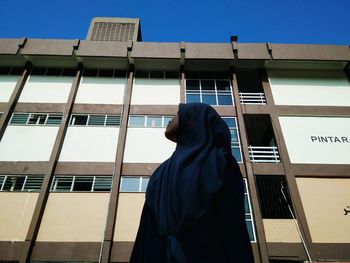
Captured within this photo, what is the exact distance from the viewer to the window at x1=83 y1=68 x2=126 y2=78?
50.6 ft

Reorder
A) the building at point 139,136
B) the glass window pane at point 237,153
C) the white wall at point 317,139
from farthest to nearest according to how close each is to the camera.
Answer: the glass window pane at point 237,153 → the white wall at point 317,139 → the building at point 139,136

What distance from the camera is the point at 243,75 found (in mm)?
16406

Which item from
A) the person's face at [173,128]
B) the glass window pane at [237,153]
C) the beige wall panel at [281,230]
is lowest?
the person's face at [173,128]

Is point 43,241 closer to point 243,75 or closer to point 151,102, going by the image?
point 151,102

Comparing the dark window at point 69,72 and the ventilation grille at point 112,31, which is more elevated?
the ventilation grille at point 112,31

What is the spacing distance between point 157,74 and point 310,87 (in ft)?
28.8

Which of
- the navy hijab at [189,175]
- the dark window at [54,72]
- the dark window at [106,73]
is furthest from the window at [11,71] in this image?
the navy hijab at [189,175]

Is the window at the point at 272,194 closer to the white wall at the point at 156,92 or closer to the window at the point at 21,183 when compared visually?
the white wall at the point at 156,92

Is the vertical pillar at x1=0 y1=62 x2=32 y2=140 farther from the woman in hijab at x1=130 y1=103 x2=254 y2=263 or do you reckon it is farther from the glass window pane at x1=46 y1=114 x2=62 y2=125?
the woman in hijab at x1=130 y1=103 x2=254 y2=263

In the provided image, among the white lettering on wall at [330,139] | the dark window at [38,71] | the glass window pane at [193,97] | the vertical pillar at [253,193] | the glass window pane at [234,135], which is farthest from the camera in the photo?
the dark window at [38,71]

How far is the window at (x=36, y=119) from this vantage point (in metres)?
13.2

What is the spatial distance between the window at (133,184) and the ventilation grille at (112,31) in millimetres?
10473

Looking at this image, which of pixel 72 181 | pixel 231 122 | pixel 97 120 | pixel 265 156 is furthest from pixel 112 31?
pixel 265 156

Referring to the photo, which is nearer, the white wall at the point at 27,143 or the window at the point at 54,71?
the white wall at the point at 27,143
